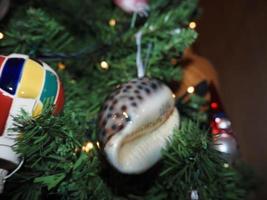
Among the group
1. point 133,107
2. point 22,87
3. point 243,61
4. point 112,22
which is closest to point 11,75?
point 22,87

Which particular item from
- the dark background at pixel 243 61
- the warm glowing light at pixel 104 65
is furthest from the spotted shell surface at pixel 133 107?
the dark background at pixel 243 61

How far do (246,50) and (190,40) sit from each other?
0.28 m

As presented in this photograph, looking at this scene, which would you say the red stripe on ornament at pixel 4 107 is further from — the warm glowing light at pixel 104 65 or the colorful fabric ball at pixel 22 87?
the warm glowing light at pixel 104 65

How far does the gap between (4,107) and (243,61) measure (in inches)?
21.0

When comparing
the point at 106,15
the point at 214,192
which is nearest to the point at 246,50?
the point at 106,15

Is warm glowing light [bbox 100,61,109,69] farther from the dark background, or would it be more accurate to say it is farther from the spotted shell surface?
the dark background

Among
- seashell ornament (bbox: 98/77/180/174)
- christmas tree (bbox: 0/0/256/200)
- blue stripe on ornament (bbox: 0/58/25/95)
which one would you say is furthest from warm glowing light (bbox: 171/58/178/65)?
blue stripe on ornament (bbox: 0/58/25/95)

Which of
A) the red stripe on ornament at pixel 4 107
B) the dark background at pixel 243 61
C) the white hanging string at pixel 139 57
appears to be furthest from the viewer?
the dark background at pixel 243 61

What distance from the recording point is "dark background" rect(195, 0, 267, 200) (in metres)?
0.78

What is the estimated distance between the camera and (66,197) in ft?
1.48

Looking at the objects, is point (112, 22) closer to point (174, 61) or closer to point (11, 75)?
point (174, 61)

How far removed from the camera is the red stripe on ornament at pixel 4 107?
0.40 m

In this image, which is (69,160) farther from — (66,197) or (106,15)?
(106,15)

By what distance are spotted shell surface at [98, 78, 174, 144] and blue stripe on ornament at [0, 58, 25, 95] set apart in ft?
0.31
